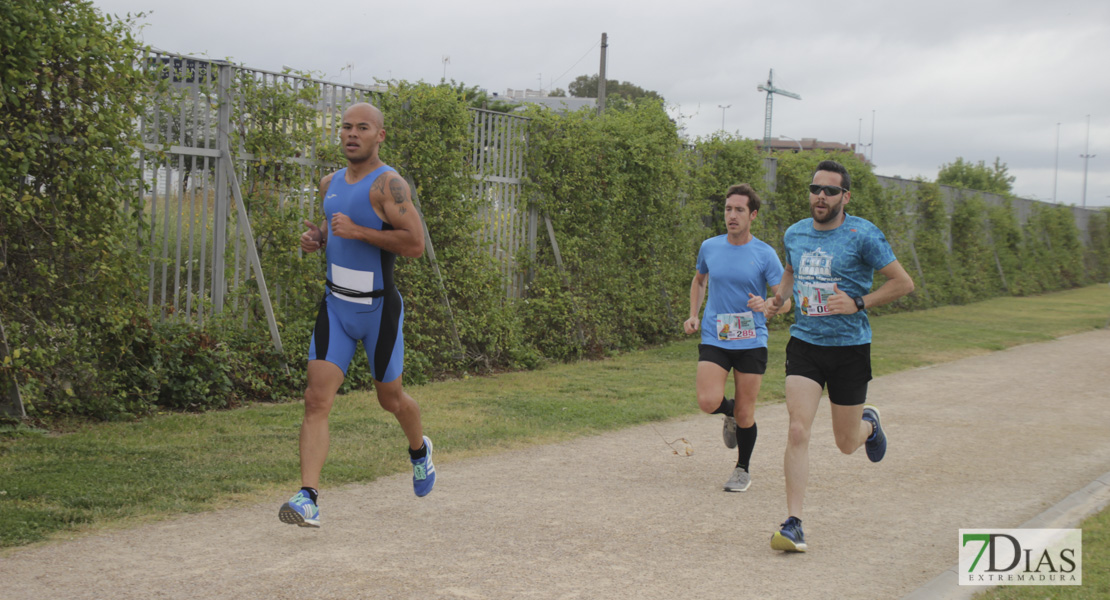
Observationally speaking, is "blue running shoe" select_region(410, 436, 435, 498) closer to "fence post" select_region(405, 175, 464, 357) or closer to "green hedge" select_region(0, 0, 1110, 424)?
"green hedge" select_region(0, 0, 1110, 424)

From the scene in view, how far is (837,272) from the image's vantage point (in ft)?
19.3

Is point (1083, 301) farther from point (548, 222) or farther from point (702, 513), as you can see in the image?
point (702, 513)

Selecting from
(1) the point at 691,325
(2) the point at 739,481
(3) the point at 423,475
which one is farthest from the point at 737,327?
(3) the point at 423,475

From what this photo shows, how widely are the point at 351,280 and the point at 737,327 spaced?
9.49 feet

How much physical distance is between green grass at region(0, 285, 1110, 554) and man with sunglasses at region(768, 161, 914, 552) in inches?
61.8

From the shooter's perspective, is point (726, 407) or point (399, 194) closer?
point (399, 194)

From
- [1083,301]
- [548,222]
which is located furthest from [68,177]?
[1083,301]

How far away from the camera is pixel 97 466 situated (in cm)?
660

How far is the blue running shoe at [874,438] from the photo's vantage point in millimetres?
6535

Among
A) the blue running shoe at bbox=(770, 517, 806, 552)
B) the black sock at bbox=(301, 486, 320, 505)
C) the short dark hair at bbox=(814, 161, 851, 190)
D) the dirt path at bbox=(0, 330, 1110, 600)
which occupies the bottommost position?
the dirt path at bbox=(0, 330, 1110, 600)

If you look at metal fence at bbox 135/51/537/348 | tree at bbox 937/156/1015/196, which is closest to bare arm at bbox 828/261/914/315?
metal fence at bbox 135/51/537/348

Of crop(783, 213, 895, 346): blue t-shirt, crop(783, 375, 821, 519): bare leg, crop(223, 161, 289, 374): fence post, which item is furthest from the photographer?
crop(223, 161, 289, 374): fence post

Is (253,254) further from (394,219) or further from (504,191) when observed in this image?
(394,219)

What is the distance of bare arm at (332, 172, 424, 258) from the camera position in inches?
216
